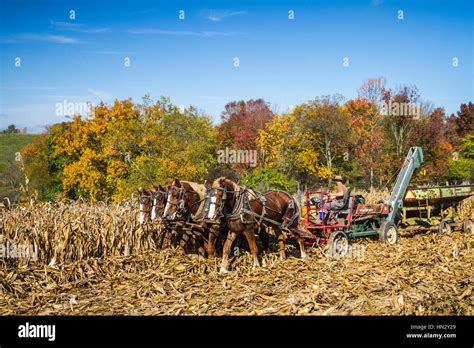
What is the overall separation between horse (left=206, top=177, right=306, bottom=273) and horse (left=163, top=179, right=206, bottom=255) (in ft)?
2.31

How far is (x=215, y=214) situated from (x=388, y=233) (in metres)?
6.42

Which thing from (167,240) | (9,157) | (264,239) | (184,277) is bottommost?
(184,277)

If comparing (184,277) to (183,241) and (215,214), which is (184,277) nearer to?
(215,214)

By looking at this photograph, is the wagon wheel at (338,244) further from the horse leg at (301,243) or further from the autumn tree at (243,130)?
the autumn tree at (243,130)

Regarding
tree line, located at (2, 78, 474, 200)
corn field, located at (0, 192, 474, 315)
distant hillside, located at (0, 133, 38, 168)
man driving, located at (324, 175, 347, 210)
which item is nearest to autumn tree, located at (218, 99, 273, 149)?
tree line, located at (2, 78, 474, 200)

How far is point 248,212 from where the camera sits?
11.3m

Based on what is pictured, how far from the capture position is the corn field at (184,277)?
27.0 feet

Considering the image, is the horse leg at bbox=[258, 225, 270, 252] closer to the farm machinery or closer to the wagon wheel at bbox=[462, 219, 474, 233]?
the farm machinery

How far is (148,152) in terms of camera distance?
29.7 m

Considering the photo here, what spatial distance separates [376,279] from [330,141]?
3258 centimetres

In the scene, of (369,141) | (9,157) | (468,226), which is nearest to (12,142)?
(9,157)

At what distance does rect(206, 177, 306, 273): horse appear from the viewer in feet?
35.7

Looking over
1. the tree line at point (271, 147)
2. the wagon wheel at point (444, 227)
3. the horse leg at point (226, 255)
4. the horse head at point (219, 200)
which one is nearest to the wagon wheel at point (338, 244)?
the horse leg at point (226, 255)
